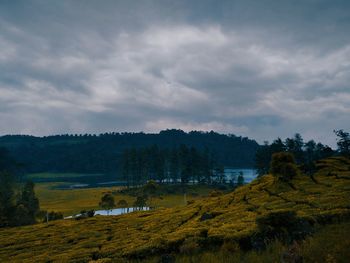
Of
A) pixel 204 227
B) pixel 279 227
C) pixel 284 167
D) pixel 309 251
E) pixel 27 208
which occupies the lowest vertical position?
pixel 27 208

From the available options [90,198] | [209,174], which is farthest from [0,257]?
[209,174]

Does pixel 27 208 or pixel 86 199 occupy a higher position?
pixel 27 208

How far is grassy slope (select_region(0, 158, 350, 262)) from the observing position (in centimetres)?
2409

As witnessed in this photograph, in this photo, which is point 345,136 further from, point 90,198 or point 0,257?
point 0,257

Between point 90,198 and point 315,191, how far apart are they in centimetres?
12956

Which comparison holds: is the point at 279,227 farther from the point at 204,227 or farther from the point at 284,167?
the point at 284,167

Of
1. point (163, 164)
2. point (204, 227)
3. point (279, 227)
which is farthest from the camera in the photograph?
point (163, 164)

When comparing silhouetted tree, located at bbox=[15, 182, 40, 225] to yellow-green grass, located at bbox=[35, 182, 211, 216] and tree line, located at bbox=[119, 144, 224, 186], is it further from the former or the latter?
tree line, located at bbox=[119, 144, 224, 186]

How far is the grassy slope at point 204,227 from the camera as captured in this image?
24.1 meters

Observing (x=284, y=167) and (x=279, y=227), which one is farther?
(x=284, y=167)

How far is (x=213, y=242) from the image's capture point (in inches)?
859

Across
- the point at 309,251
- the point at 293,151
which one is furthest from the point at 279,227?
the point at 293,151

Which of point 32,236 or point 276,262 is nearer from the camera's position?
point 276,262

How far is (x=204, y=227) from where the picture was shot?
1096 inches
